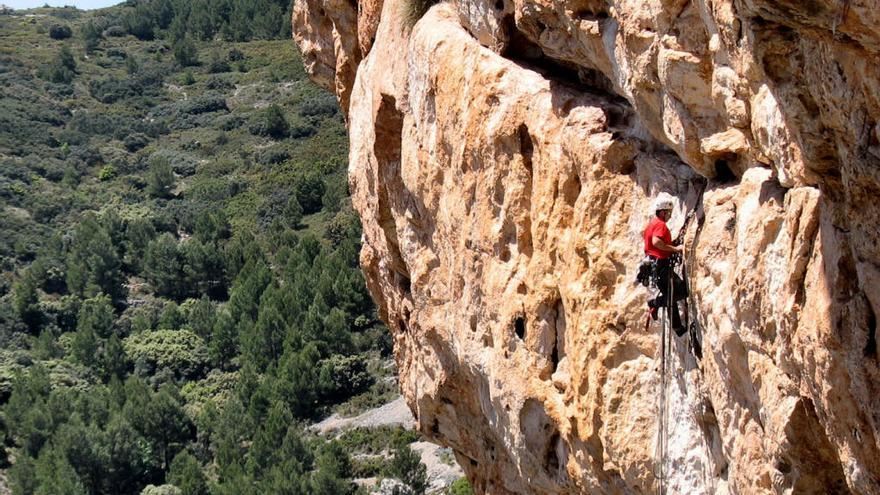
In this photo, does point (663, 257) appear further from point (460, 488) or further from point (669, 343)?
point (460, 488)

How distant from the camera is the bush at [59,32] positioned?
12938 cm

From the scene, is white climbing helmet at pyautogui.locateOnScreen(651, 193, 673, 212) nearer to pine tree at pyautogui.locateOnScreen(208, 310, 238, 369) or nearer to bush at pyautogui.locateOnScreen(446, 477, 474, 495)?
bush at pyautogui.locateOnScreen(446, 477, 474, 495)

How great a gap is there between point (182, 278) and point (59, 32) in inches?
2495

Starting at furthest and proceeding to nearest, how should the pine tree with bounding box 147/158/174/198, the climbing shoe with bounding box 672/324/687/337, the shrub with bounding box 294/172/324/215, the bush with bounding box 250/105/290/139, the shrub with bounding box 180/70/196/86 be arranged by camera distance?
the shrub with bounding box 180/70/196/86, the bush with bounding box 250/105/290/139, the pine tree with bounding box 147/158/174/198, the shrub with bounding box 294/172/324/215, the climbing shoe with bounding box 672/324/687/337

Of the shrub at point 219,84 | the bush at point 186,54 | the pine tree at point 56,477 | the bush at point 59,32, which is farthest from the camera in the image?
the bush at point 59,32

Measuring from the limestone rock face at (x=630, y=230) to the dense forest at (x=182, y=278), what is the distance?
3192 cm

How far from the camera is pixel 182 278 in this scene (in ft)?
249

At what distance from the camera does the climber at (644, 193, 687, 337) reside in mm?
10703

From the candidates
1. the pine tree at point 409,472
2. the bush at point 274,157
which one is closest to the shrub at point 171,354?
the pine tree at point 409,472

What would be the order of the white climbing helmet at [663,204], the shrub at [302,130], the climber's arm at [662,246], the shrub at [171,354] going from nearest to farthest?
the climber's arm at [662,246] → the white climbing helmet at [663,204] → the shrub at [171,354] → the shrub at [302,130]

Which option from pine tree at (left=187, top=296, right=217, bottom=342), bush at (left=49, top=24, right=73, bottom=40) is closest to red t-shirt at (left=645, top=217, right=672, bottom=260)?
pine tree at (left=187, top=296, right=217, bottom=342)

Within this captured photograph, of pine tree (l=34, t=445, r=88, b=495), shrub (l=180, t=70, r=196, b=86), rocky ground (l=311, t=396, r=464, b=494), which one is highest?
shrub (l=180, t=70, r=196, b=86)

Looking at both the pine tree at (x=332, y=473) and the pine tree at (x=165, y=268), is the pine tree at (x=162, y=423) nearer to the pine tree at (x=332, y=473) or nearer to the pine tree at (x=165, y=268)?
the pine tree at (x=332, y=473)

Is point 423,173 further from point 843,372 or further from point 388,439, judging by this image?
point 388,439
